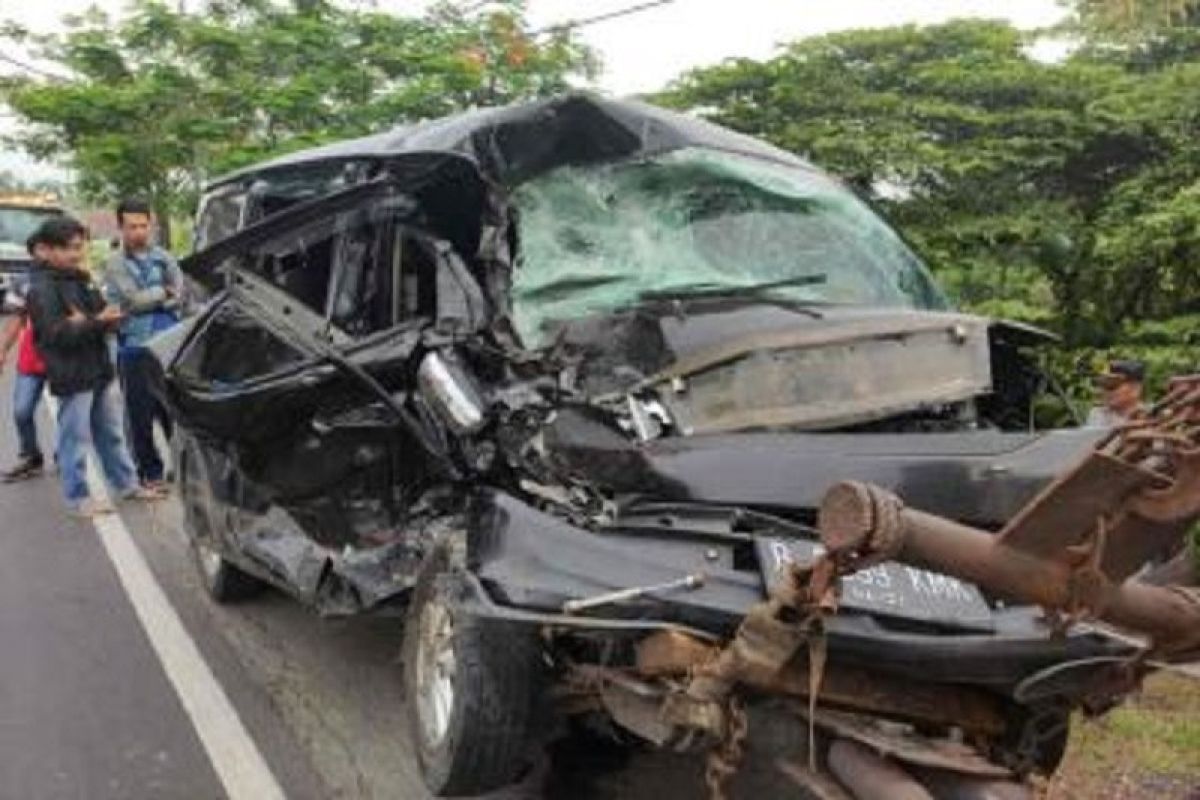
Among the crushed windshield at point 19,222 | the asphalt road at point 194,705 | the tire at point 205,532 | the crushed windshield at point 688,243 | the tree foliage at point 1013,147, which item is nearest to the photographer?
the asphalt road at point 194,705

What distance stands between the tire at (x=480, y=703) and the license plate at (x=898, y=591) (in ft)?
2.47

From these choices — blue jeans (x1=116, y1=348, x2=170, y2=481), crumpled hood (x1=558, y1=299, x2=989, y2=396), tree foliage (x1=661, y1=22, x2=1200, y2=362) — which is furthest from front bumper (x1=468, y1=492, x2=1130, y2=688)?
blue jeans (x1=116, y1=348, x2=170, y2=481)

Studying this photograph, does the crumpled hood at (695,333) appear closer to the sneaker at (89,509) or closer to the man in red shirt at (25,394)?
the sneaker at (89,509)

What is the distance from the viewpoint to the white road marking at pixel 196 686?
4.82 metres

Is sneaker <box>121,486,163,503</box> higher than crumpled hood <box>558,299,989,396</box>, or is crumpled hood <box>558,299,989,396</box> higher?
crumpled hood <box>558,299,989,396</box>

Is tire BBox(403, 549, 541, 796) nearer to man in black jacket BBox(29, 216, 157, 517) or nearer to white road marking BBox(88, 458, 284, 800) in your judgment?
white road marking BBox(88, 458, 284, 800)

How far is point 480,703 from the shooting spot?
3930mm

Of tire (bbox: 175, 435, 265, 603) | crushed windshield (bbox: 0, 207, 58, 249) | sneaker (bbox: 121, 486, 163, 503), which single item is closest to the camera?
tire (bbox: 175, 435, 265, 603)

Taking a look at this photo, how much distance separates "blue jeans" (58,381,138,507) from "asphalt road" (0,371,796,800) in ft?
4.21

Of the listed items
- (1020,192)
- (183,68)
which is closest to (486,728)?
(1020,192)

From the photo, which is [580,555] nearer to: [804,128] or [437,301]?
[437,301]

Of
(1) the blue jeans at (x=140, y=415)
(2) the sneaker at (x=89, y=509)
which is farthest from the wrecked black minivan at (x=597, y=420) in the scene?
(1) the blue jeans at (x=140, y=415)

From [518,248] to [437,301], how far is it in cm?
33

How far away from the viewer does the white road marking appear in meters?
4.82
